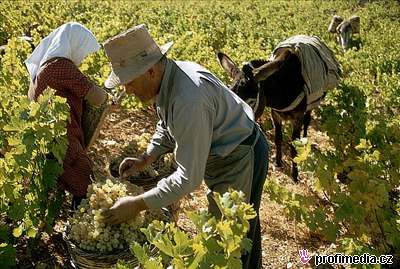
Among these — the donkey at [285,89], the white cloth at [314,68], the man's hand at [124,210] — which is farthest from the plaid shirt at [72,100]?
the white cloth at [314,68]

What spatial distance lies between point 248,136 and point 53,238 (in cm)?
214

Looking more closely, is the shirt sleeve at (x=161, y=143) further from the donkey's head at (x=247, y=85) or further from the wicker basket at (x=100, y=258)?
the donkey's head at (x=247, y=85)

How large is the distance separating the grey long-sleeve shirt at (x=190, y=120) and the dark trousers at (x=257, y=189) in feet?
1.06

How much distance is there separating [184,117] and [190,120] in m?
0.04

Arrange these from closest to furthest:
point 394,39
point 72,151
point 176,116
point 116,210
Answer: point 176,116 → point 116,210 → point 72,151 → point 394,39

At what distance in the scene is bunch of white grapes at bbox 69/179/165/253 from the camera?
9.69 ft

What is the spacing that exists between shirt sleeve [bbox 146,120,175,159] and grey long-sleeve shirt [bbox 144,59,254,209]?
57 centimetres

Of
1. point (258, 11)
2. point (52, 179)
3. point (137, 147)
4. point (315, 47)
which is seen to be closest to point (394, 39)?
point (258, 11)

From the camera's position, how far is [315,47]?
20.0 ft

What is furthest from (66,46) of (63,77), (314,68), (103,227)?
(314,68)

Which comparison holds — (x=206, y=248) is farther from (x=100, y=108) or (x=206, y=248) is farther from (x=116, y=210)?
(x=100, y=108)

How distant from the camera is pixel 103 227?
9.77ft

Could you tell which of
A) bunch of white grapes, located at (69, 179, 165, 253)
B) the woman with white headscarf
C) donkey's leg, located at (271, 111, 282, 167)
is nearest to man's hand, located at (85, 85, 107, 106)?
the woman with white headscarf

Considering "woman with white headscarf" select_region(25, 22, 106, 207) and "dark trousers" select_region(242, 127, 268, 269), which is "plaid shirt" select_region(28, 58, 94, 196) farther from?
"dark trousers" select_region(242, 127, 268, 269)
